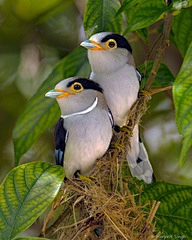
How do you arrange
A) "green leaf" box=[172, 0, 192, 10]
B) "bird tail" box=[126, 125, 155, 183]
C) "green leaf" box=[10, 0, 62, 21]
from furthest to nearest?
"green leaf" box=[10, 0, 62, 21] < "bird tail" box=[126, 125, 155, 183] < "green leaf" box=[172, 0, 192, 10]

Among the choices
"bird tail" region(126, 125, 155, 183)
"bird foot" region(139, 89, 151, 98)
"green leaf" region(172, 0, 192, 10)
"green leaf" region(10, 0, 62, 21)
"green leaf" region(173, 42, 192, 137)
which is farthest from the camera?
"green leaf" region(10, 0, 62, 21)

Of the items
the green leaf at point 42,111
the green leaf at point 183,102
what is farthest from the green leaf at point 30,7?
the green leaf at point 183,102

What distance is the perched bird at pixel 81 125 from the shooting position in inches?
58.9

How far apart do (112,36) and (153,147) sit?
879 millimetres

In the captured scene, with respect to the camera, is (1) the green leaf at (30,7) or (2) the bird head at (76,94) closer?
(2) the bird head at (76,94)

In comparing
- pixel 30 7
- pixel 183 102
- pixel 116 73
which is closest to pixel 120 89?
pixel 116 73

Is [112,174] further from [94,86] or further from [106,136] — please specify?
[94,86]

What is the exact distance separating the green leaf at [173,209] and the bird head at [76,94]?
24cm

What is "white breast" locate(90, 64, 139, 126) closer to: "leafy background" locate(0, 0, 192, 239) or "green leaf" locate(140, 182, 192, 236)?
"green leaf" locate(140, 182, 192, 236)

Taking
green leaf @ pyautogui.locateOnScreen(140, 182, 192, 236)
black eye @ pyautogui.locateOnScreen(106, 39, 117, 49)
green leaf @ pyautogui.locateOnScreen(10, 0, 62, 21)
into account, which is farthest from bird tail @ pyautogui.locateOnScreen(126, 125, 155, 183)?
green leaf @ pyautogui.locateOnScreen(10, 0, 62, 21)

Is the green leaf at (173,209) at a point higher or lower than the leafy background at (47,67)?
higher

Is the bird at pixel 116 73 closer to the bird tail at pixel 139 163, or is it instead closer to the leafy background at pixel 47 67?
the bird tail at pixel 139 163

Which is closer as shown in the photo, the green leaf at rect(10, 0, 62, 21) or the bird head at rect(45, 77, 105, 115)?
the bird head at rect(45, 77, 105, 115)

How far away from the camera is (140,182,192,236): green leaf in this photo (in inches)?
60.4
